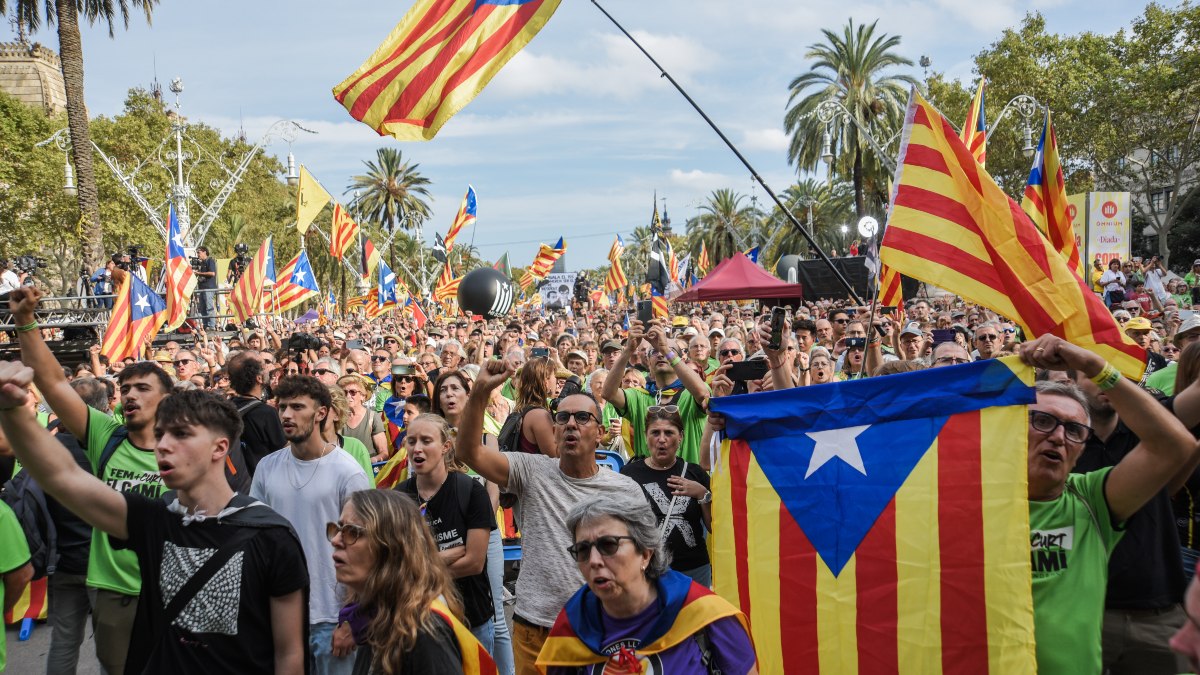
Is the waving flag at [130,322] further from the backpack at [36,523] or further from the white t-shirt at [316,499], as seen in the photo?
the white t-shirt at [316,499]

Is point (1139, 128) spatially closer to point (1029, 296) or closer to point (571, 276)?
point (571, 276)

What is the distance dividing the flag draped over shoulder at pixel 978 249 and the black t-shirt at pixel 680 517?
1469 mm

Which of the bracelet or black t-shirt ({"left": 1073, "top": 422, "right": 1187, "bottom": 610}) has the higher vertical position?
the bracelet

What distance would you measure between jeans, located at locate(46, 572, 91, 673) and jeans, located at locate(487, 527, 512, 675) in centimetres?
208

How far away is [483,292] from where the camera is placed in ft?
57.4

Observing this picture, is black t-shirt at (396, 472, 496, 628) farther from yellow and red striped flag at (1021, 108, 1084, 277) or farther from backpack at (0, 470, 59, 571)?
yellow and red striped flag at (1021, 108, 1084, 277)

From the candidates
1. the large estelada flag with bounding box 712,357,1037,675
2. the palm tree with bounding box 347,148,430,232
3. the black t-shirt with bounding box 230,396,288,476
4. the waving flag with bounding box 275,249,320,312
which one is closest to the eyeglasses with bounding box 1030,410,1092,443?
the large estelada flag with bounding box 712,357,1037,675

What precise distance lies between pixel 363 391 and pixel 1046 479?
5.66 m

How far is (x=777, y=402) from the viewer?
3.58 meters

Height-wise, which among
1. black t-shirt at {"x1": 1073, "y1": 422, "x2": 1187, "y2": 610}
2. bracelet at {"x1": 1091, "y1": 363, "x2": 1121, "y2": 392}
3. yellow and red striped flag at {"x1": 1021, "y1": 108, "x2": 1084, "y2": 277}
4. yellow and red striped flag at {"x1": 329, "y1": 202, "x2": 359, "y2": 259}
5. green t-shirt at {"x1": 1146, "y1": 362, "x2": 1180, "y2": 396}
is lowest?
black t-shirt at {"x1": 1073, "y1": 422, "x2": 1187, "y2": 610}

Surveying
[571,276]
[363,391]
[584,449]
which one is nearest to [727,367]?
[584,449]

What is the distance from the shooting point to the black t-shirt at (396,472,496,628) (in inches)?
169

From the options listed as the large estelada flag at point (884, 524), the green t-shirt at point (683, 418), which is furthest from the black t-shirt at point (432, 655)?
the green t-shirt at point (683, 418)

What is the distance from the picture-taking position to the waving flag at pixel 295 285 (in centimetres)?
1806
